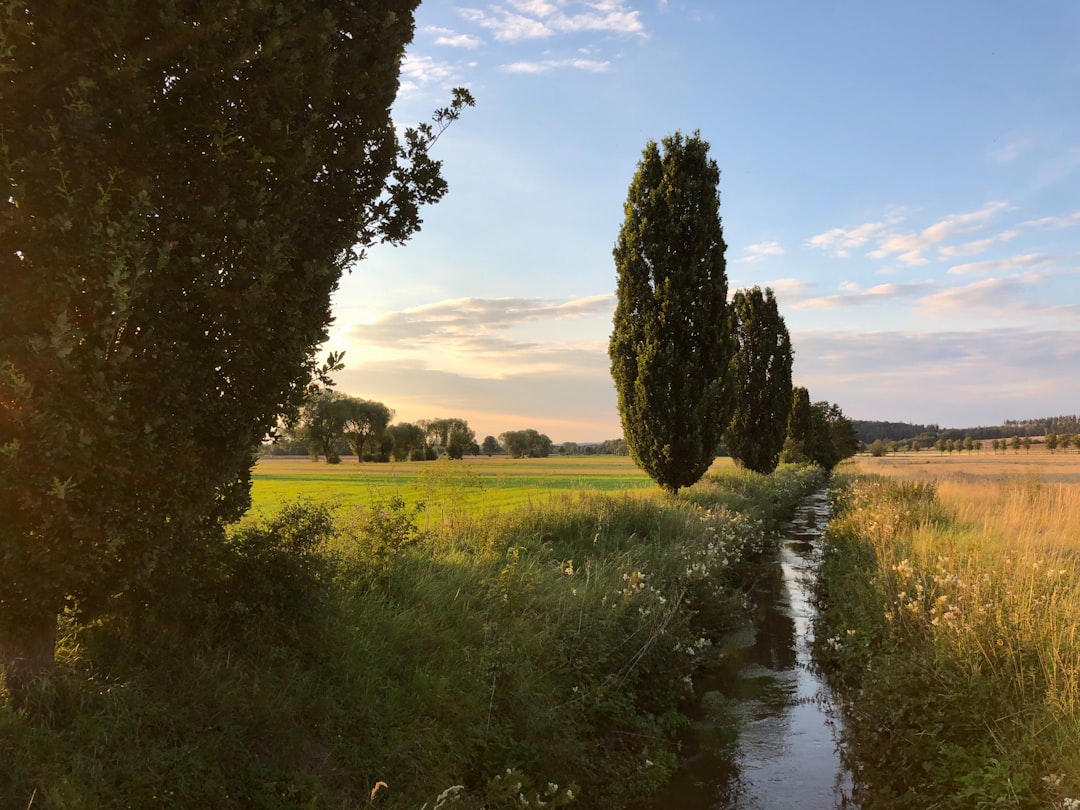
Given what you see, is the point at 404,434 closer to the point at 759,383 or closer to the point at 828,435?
the point at 759,383

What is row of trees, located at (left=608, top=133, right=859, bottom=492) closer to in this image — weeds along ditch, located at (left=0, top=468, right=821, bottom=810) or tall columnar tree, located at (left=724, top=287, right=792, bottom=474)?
weeds along ditch, located at (left=0, top=468, right=821, bottom=810)

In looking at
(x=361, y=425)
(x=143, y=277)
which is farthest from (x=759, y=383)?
(x=361, y=425)

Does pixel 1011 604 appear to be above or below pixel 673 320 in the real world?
below

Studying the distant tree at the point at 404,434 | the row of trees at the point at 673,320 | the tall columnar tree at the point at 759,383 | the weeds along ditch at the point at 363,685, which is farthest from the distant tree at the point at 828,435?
the weeds along ditch at the point at 363,685

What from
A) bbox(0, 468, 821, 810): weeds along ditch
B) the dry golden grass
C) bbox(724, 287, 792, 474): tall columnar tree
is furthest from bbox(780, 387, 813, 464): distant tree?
bbox(0, 468, 821, 810): weeds along ditch

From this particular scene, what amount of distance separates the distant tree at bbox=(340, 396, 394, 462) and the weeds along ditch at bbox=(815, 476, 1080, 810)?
5012 centimetres

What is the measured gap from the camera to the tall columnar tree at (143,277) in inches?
129

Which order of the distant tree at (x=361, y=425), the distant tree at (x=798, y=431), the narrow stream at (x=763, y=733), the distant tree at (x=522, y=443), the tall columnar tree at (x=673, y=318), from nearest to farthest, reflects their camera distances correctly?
the narrow stream at (x=763, y=733) → the tall columnar tree at (x=673, y=318) → the distant tree at (x=798, y=431) → the distant tree at (x=361, y=425) → the distant tree at (x=522, y=443)

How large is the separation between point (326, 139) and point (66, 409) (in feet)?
8.64

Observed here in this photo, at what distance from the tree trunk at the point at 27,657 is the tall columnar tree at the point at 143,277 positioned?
1 cm

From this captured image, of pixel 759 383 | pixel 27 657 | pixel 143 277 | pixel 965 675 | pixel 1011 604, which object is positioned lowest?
pixel 965 675

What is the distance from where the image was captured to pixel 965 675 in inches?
227

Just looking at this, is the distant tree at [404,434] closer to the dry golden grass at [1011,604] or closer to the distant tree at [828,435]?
the distant tree at [828,435]

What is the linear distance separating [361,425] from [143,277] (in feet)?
186
